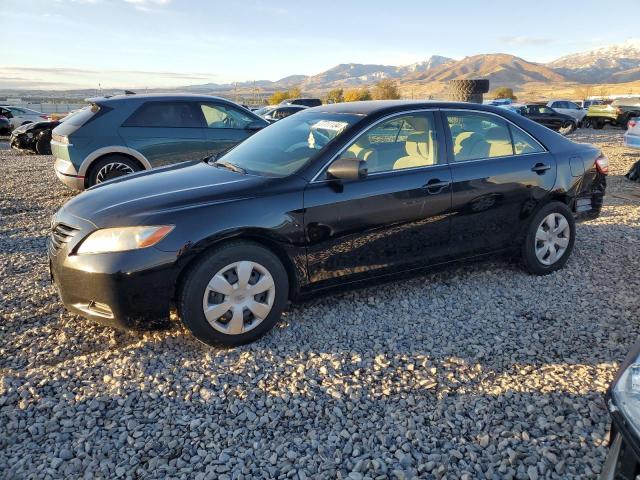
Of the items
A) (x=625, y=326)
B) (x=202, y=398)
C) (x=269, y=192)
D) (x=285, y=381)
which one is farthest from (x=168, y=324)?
(x=625, y=326)

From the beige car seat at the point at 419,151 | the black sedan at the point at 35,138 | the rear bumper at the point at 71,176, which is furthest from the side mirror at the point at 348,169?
the black sedan at the point at 35,138

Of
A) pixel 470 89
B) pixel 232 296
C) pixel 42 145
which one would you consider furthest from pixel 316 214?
pixel 42 145

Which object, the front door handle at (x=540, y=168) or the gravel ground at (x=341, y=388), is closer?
the gravel ground at (x=341, y=388)

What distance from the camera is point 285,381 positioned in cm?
294

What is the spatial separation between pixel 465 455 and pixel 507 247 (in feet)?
7.93

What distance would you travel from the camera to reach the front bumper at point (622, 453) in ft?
4.96

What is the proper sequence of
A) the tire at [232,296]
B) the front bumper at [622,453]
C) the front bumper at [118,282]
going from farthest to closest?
the tire at [232,296], the front bumper at [118,282], the front bumper at [622,453]

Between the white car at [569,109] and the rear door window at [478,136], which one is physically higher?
the white car at [569,109]

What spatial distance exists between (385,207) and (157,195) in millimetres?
1599

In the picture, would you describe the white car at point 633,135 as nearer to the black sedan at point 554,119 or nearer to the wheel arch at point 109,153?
the wheel arch at point 109,153

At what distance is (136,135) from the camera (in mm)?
7180

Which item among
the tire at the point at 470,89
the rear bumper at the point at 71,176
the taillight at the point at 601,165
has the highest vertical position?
the tire at the point at 470,89

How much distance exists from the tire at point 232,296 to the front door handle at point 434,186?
4.34 feet

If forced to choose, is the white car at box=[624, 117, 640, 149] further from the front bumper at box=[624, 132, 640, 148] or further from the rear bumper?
the rear bumper
